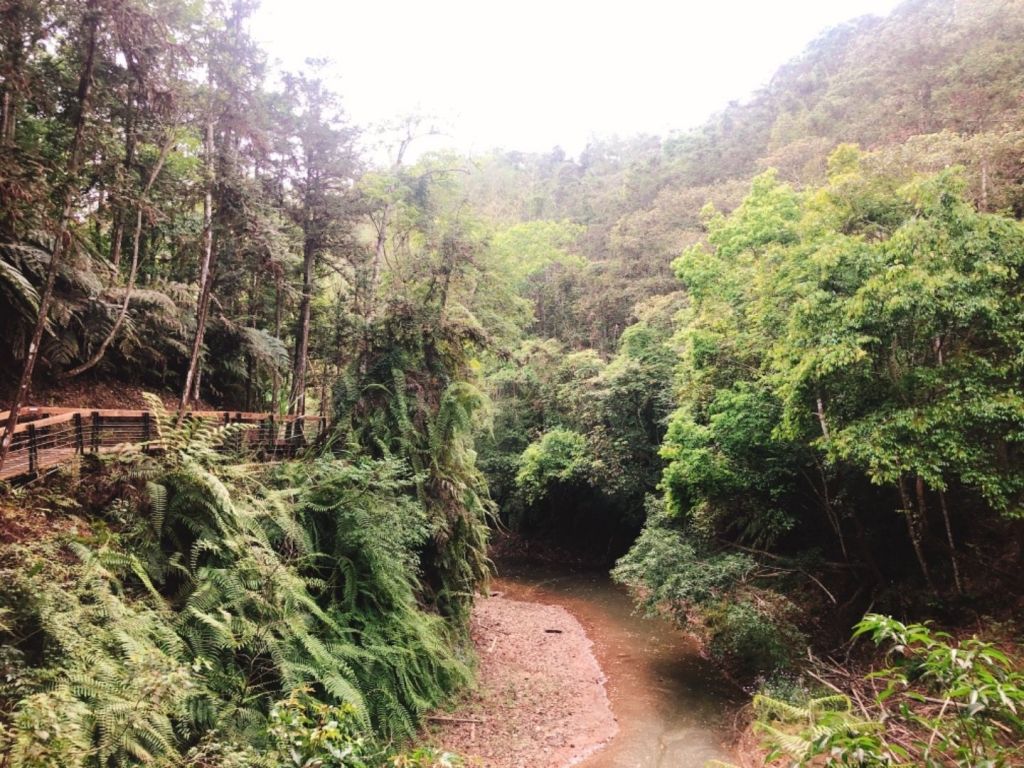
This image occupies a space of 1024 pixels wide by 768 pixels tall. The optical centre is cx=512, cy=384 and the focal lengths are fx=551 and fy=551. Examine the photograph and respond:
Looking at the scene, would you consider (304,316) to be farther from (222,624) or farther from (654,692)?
(654,692)

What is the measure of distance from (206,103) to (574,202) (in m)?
38.7

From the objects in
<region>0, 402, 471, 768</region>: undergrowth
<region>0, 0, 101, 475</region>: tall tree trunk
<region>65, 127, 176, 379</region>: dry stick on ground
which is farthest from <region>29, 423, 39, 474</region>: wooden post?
<region>65, 127, 176, 379</region>: dry stick on ground

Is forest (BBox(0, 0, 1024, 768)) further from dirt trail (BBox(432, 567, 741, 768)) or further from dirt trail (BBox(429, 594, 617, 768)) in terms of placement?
dirt trail (BBox(432, 567, 741, 768))

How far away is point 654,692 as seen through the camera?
1171cm

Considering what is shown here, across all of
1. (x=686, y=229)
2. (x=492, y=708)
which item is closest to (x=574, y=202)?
(x=686, y=229)

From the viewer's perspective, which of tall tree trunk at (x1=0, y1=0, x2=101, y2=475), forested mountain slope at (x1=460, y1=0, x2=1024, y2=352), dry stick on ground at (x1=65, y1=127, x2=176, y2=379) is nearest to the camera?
tall tree trunk at (x1=0, y1=0, x2=101, y2=475)

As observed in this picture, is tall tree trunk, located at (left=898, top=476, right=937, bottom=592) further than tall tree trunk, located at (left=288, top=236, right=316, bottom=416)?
No

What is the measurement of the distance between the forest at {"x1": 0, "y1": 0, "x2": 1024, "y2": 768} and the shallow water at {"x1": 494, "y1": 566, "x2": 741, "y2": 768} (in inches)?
28.1

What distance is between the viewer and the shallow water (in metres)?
9.30

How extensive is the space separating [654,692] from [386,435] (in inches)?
310

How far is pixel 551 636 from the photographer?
599 inches

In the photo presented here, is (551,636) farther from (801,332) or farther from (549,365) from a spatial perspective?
(549,365)

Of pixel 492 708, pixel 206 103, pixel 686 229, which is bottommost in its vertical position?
pixel 492 708

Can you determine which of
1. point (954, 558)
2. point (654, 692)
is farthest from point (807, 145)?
point (654, 692)
